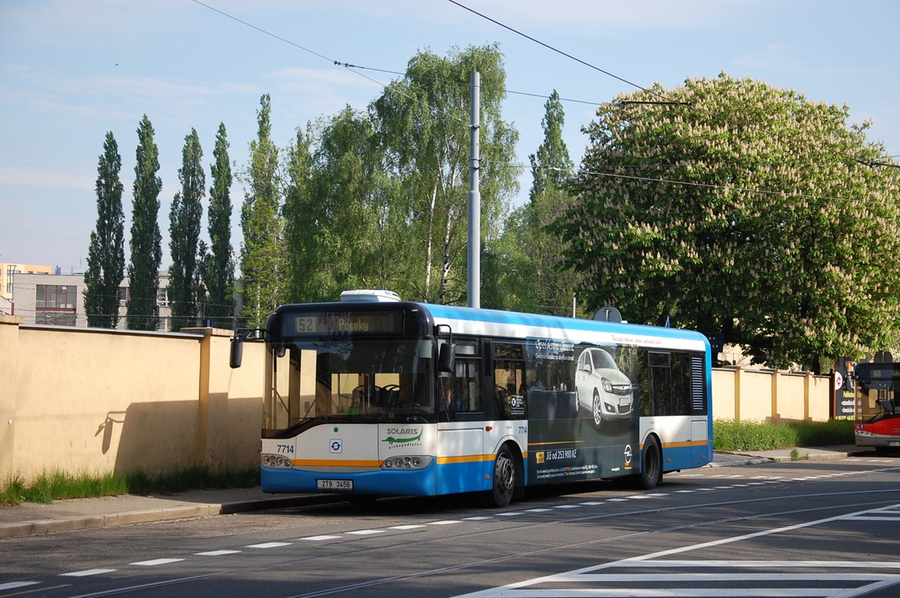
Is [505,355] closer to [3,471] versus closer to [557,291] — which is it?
[3,471]

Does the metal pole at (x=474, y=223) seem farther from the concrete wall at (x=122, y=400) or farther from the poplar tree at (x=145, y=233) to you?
the poplar tree at (x=145, y=233)

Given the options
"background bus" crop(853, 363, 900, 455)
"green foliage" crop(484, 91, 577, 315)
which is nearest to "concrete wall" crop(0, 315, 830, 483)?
"background bus" crop(853, 363, 900, 455)

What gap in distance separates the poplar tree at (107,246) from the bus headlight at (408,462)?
6477 cm

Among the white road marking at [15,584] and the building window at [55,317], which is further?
the building window at [55,317]

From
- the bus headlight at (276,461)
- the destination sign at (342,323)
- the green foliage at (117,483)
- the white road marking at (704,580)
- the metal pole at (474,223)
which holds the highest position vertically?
the metal pole at (474,223)

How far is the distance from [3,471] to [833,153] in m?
31.7

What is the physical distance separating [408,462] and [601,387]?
17.9ft

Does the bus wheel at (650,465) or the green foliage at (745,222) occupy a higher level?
the green foliage at (745,222)

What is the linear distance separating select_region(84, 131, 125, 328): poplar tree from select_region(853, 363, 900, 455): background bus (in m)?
53.7

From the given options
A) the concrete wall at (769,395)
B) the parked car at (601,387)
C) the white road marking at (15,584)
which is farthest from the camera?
the concrete wall at (769,395)

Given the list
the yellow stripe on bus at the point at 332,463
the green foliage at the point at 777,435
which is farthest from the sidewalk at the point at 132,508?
the green foliage at the point at 777,435

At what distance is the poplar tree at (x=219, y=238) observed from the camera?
248 feet

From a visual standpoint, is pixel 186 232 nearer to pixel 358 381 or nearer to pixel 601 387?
pixel 601 387

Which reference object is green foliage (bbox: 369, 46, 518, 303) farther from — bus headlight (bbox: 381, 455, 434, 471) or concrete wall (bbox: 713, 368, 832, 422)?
bus headlight (bbox: 381, 455, 434, 471)
